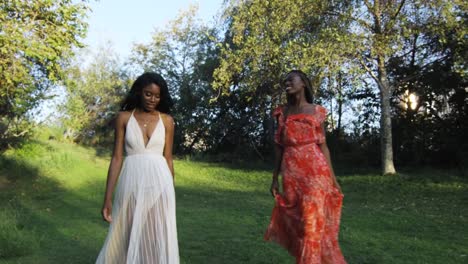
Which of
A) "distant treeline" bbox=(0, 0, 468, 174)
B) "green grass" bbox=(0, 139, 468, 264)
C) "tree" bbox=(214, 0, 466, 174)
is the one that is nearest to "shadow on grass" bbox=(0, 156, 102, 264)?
"green grass" bbox=(0, 139, 468, 264)

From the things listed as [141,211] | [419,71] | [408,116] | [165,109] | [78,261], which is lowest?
[78,261]

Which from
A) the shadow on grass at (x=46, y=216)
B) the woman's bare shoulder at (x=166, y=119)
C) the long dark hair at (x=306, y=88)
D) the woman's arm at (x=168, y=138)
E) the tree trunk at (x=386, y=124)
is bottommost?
the shadow on grass at (x=46, y=216)

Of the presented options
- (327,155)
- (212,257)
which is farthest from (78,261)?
(327,155)

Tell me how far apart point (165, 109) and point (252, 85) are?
14286 millimetres

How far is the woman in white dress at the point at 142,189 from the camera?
12.8 feet

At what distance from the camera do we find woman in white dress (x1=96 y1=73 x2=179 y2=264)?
391 cm

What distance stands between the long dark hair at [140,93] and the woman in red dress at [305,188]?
153 centimetres

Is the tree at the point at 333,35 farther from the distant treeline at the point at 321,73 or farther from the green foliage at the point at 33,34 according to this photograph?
the green foliage at the point at 33,34

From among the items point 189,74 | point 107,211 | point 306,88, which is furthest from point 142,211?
point 189,74

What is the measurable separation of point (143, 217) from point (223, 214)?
22.3 feet

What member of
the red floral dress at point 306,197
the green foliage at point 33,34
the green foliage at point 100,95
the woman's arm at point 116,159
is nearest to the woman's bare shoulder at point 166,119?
the woman's arm at point 116,159

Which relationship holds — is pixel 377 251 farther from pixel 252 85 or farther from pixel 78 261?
pixel 252 85

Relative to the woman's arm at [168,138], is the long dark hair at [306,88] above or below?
above

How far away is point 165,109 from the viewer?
170 inches
